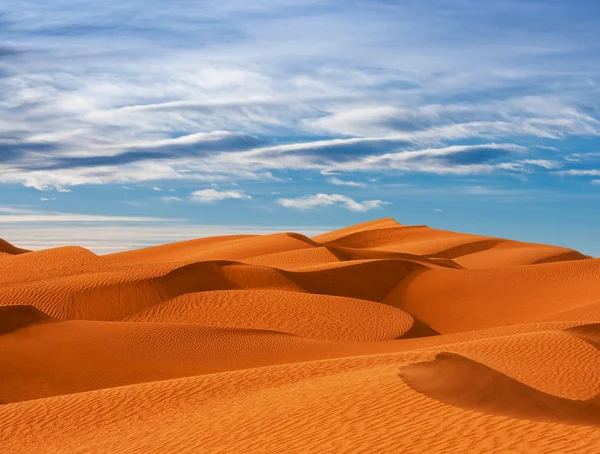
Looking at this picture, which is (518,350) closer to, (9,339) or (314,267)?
(9,339)

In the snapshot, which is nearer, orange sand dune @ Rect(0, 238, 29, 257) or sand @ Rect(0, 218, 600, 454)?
sand @ Rect(0, 218, 600, 454)

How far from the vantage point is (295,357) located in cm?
2373

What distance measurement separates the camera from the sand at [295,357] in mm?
11398

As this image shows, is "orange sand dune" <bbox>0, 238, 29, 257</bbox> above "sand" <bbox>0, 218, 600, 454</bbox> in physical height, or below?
above

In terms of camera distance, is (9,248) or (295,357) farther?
(9,248)

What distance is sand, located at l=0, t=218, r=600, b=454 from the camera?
11.4m

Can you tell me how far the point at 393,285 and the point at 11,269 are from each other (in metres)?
18.9

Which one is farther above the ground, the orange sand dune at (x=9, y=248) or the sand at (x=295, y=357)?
the orange sand dune at (x=9, y=248)

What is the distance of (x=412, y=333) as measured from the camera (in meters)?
30.6

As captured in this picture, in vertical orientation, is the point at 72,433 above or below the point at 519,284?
below

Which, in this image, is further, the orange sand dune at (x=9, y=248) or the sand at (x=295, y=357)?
the orange sand dune at (x=9, y=248)

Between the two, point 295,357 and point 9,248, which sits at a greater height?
point 9,248

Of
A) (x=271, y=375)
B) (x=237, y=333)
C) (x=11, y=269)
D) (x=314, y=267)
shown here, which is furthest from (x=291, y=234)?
(x=271, y=375)

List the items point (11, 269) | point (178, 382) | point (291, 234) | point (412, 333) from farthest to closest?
point (291, 234) → point (11, 269) → point (412, 333) → point (178, 382)
